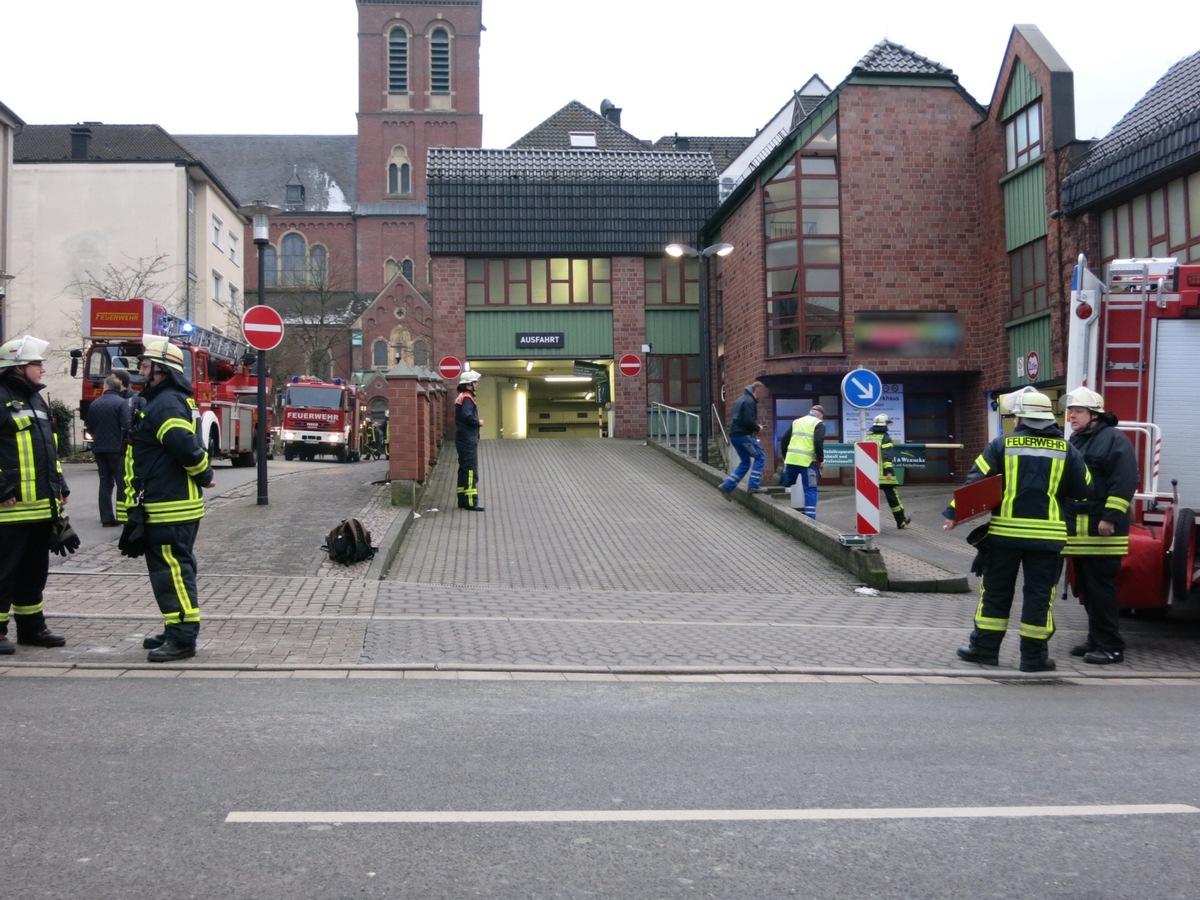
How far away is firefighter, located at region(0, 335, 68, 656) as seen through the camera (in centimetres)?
715

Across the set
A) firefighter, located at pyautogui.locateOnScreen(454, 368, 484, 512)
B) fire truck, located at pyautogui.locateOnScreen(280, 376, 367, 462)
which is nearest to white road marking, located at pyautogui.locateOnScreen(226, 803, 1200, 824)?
firefighter, located at pyautogui.locateOnScreen(454, 368, 484, 512)

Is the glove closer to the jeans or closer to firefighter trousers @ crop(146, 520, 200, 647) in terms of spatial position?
firefighter trousers @ crop(146, 520, 200, 647)

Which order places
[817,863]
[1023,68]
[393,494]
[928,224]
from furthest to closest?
[928,224]
[1023,68]
[393,494]
[817,863]

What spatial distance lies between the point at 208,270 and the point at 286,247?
30117mm

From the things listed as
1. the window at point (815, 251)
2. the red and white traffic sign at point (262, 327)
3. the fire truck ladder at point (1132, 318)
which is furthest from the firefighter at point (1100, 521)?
the window at point (815, 251)

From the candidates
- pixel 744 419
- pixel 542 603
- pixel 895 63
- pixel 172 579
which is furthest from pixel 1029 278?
pixel 172 579

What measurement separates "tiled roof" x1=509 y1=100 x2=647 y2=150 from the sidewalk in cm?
3450

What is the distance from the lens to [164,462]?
7.19 m

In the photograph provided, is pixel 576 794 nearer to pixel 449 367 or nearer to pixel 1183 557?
pixel 1183 557

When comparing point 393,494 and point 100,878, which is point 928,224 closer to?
point 393,494

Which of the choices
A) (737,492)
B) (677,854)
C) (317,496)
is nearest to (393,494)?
(317,496)

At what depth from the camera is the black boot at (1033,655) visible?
25.5ft

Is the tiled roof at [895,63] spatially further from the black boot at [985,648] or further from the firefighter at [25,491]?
the firefighter at [25,491]

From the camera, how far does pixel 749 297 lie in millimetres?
28781
